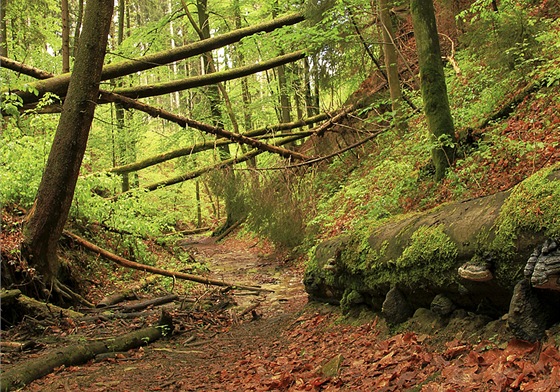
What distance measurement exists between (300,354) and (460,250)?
2.52m

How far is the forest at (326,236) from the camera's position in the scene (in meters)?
3.50

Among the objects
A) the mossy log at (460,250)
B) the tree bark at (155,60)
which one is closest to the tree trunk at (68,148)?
the tree bark at (155,60)

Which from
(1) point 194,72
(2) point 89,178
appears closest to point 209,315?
(2) point 89,178

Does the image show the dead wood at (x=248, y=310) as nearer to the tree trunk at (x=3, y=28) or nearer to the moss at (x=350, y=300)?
the moss at (x=350, y=300)

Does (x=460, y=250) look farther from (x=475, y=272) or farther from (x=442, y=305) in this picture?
(x=442, y=305)

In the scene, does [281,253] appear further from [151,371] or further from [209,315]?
[151,371]

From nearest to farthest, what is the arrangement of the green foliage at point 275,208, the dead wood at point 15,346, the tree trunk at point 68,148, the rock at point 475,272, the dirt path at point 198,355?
the rock at point 475,272 < the dirt path at point 198,355 < the dead wood at point 15,346 < the tree trunk at point 68,148 < the green foliage at point 275,208

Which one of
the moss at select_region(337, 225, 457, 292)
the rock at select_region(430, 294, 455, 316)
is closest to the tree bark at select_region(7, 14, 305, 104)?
the moss at select_region(337, 225, 457, 292)

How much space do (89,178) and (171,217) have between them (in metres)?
2.96

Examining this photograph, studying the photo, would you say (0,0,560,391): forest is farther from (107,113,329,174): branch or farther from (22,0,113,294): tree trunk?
(107,113,329,174): branch

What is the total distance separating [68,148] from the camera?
802cm

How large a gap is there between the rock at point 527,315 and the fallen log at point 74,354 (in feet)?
16.1

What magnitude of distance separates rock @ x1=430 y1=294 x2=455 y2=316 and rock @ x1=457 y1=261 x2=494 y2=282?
2.03 feet

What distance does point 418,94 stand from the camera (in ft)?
43.3
